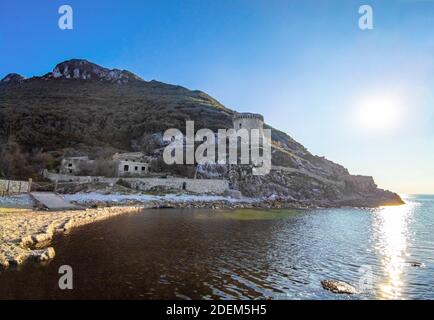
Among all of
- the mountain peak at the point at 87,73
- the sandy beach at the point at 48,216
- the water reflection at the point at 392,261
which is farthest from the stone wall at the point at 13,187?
the mountain peak at the point at 87,73

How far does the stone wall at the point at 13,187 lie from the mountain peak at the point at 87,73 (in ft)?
499

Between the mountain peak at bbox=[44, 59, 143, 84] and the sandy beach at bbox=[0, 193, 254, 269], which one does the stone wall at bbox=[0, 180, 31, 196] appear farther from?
the mountain peak at bbox=[44, 59, 143, 84]

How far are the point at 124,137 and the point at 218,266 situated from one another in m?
96.5

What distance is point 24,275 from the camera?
44.1 ft

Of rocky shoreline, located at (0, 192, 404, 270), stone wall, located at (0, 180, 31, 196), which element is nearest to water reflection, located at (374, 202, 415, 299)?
rocky shoreline, located at (0, 192, 404, 270)

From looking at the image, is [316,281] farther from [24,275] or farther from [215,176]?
[215,176]

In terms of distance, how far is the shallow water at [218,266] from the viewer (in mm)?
12969

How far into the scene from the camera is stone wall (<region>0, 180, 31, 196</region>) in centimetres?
4297

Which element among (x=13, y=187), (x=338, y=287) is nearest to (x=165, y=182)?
(x=13, y=187)

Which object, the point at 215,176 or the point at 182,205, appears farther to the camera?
the point at 215,176

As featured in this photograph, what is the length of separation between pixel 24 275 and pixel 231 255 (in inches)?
447

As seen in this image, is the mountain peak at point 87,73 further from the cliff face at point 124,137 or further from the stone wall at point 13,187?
the stone wall at point 13,187

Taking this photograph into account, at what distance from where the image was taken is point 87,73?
19262 cm
